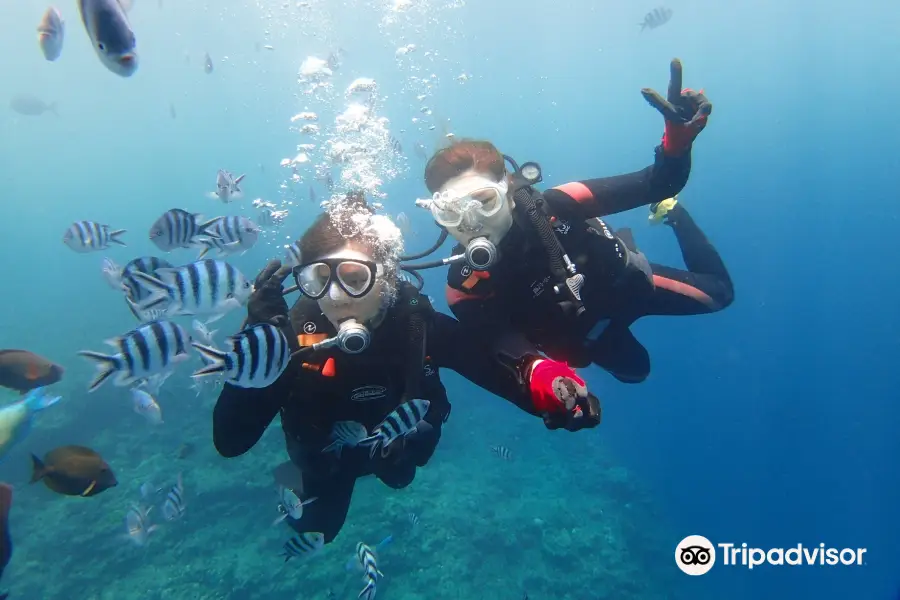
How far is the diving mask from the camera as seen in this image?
393 cm

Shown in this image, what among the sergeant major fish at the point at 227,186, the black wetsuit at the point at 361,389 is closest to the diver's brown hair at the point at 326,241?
the black wetsuit at the point at 361,389

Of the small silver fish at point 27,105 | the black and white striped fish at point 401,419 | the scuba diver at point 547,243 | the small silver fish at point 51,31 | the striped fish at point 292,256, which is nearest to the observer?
the black and white striped fish at point 401,419

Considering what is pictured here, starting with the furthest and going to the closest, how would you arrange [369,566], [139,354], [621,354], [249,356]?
[621,354] < [369,566] < [139,354] < [249,356]

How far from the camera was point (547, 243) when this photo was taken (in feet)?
12.9

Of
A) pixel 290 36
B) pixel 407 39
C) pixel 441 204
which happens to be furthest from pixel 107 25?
pixel 407 39

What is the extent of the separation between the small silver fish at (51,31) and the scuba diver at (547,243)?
303cm

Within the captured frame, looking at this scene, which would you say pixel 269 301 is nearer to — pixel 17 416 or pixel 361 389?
pixel 361 389

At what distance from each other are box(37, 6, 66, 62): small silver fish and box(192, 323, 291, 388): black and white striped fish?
3.05 meters

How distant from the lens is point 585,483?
1488cm

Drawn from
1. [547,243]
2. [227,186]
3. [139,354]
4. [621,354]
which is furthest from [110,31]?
[621,354]

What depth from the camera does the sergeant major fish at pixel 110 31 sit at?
66.8 inches

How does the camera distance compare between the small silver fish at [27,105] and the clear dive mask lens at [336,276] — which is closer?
the clear dive mask lens at [336,276]

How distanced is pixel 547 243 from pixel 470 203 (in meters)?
0.74

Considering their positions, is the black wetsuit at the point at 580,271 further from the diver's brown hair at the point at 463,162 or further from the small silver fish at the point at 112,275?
the small silver fish at the point at 112,275
